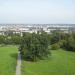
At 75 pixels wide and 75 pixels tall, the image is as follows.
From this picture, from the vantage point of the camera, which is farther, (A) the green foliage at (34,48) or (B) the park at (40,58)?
(A) the green foliage at (34,48)

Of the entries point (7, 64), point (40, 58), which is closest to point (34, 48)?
point (40, 58)

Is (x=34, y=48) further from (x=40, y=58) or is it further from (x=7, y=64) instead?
(x=7, y=64)

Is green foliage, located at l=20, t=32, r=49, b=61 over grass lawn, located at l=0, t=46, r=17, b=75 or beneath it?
over

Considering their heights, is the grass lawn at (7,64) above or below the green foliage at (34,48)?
below

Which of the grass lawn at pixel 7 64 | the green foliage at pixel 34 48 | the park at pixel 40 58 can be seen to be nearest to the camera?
the grass lawn at pixel 7 64

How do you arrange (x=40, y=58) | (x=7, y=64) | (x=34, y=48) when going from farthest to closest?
(x=40, y=58), (x=34, y=48), (x=7, y=64)

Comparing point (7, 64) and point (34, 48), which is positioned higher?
point (34, 48)

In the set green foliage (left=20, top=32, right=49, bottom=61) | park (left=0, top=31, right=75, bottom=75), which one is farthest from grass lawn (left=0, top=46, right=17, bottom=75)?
green foliage (left=20, top=32, right=49, bottom=61)

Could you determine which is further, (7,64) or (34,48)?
(34,48)

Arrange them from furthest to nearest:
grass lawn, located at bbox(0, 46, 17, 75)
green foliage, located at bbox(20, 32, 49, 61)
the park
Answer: green foliage, located at bbox(20, 32, 49, 61) → the park → grass lawn, located at bbox(0, 46, 17, 75)

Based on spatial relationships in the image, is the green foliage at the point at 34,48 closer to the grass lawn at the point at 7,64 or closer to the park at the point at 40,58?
the park at the point at 40,58

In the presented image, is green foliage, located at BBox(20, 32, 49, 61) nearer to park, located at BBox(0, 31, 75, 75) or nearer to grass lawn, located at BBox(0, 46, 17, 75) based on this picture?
park, located at BBox(0, 31, 75, 75)

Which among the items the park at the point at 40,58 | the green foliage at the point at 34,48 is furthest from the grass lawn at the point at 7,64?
the green foliage at the point at 34,48

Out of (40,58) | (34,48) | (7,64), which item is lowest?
(40,58)
